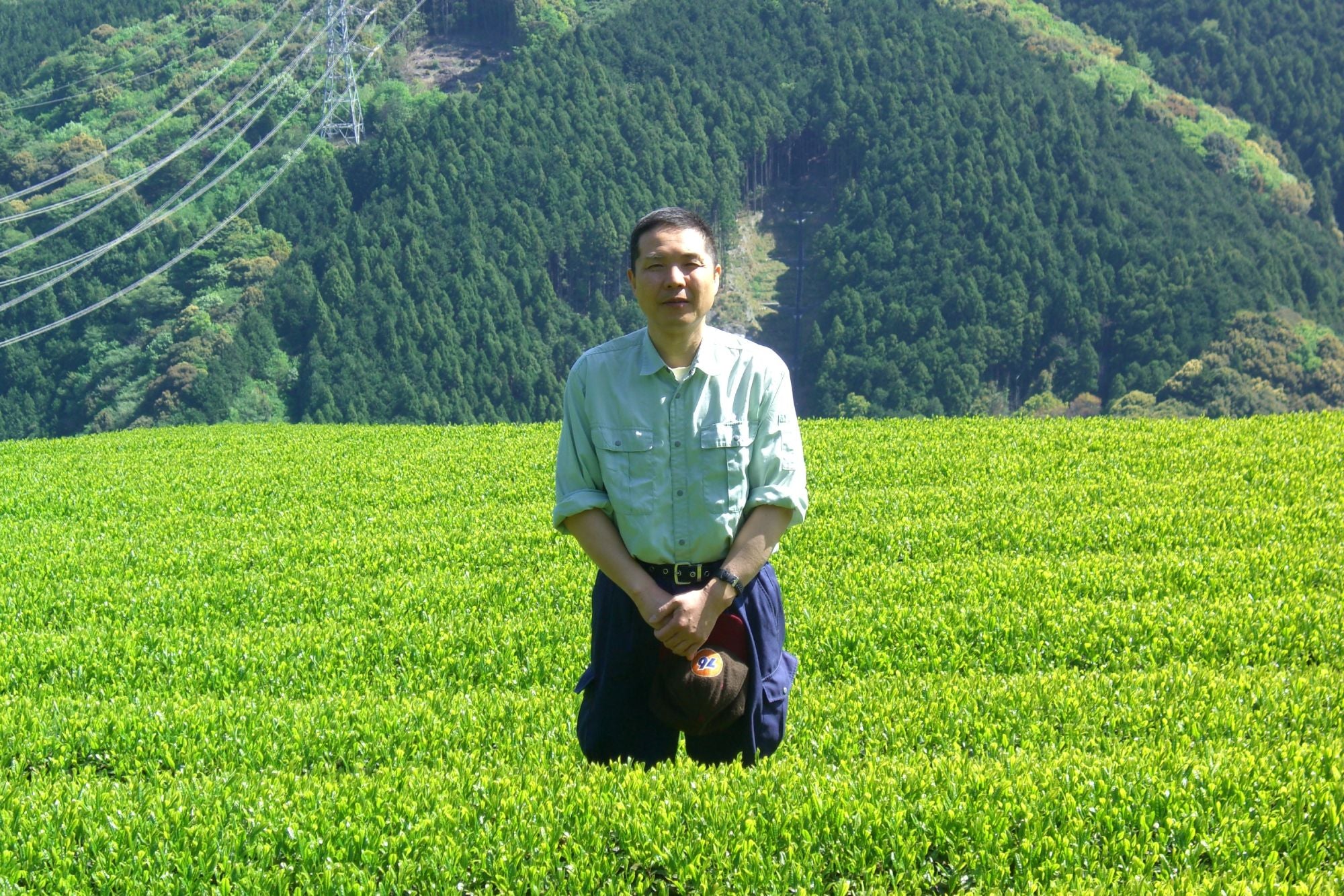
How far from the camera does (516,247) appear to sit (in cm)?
9094

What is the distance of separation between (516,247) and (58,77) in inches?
2286

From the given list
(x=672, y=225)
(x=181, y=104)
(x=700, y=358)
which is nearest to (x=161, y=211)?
(x=181, y=104)

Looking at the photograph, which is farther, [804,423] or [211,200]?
[211,200]

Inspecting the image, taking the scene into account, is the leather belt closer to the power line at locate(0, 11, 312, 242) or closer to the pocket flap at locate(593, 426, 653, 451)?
the pocket flap at locate(593, 426, 653, 451)

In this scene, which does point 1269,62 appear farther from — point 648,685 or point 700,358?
point 648,685

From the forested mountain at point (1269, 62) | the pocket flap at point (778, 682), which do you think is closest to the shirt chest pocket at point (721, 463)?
the pocket flap at point (778, 682)

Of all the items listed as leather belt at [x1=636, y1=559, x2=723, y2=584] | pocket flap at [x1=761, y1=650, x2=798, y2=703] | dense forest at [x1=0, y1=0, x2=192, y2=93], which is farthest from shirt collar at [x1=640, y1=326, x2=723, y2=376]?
dense forest at [x1=0, y1=0, x2=192, y2=93]

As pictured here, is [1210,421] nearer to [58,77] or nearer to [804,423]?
[804,423]

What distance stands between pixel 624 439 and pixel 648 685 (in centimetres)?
88

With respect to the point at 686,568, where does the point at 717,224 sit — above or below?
above

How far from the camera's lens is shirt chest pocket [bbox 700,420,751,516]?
13.6ft

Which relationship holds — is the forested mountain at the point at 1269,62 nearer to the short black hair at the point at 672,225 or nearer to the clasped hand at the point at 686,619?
the short black hair at the point at 672,225

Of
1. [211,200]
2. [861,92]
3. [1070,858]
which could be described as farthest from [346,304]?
[1070,858]

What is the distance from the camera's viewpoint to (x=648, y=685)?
14.2 ft
